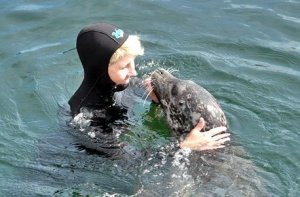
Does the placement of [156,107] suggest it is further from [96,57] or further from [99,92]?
[96,57]

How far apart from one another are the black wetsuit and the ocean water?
166mm

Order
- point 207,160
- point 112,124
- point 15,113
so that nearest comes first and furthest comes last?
point 207,160
point 112,124
point 15,113

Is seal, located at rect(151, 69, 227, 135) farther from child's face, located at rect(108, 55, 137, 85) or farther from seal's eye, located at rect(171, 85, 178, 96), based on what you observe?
child's face, located at rect(108, 55, 137, 85)

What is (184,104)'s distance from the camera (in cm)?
651

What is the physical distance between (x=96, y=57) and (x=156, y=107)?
1268 mm

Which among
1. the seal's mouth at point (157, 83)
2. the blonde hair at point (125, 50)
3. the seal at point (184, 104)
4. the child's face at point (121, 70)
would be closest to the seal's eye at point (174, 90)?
the seal at point (184, 104)

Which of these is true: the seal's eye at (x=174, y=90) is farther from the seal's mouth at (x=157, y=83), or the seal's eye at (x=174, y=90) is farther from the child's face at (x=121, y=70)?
the child's face at (x=121, y=70)

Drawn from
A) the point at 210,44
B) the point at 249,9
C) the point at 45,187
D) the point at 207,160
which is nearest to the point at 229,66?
the point at 210,44

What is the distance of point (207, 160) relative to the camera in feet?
20.4

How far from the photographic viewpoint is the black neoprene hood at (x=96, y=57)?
624cm

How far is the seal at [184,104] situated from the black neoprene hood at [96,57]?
1.97 ft

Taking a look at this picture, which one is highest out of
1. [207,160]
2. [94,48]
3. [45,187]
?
[94,48]

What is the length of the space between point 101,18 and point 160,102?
3.93 metres

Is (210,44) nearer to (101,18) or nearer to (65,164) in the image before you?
(101,18)
